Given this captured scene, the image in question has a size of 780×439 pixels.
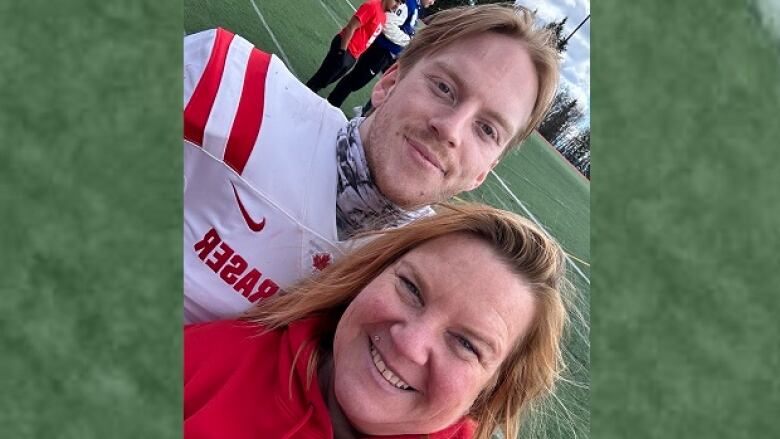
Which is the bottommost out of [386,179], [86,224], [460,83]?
[86,224]

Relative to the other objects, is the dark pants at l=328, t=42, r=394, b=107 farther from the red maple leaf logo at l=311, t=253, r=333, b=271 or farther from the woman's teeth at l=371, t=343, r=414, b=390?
the woman's teeth at l=371, t=343, r=414, b=390

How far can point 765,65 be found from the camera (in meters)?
1.14

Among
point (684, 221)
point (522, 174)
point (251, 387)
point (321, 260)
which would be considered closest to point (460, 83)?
point (522, 174)

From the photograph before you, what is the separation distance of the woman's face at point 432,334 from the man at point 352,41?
0.22 m

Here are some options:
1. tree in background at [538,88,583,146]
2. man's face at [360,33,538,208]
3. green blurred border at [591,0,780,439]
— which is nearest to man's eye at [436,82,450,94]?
man's face at [360,33,538,208]

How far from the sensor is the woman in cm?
69

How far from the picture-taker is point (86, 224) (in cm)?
82

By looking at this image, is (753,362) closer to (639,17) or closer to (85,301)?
(639,17)

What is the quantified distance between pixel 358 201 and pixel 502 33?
221mm

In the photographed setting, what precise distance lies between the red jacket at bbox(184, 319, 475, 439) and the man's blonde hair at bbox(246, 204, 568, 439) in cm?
2

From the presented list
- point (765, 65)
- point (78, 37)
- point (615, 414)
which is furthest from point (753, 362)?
point (78, 37)

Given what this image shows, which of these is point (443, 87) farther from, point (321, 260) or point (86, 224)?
point (86, 224)

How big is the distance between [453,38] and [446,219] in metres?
0.18

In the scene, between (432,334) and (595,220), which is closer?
(432,334)
